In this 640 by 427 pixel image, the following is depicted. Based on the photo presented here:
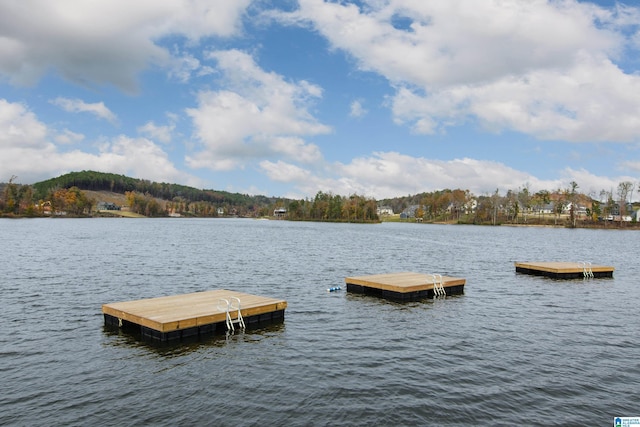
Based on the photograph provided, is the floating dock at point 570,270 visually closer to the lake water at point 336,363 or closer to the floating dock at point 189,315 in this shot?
the lake water at point 336,363

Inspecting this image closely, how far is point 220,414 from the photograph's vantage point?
1247 cm

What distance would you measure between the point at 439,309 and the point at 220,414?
17.7 meters

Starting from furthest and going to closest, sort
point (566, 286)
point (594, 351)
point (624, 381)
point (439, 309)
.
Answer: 1. point (566, 286)
2. point (439, 309)
3. point (594, 351)
4. point (624, 381)

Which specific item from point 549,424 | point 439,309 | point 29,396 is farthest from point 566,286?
point 29,396

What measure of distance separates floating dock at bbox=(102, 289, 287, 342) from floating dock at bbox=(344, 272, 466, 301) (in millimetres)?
9339

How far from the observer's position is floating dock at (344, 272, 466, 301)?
96.2 feet

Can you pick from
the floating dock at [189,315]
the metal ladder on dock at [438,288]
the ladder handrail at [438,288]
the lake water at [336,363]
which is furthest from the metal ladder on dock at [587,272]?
the floating dock at [189,315]

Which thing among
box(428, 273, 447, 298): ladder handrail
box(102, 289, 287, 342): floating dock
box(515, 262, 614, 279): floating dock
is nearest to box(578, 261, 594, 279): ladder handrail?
box(515, 262, 614, 279): floating dock

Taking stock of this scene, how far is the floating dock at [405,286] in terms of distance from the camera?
2934cm

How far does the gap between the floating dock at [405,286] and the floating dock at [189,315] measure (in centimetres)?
934

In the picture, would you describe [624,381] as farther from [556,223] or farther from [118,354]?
Answer: [556,223]

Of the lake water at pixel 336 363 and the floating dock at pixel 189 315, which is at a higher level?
the floating dock at pixel 189 315

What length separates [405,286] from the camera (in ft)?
95.4

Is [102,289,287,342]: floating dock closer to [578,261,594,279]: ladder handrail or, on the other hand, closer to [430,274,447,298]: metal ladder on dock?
[430,274,447,298]: metal ladder on dock
